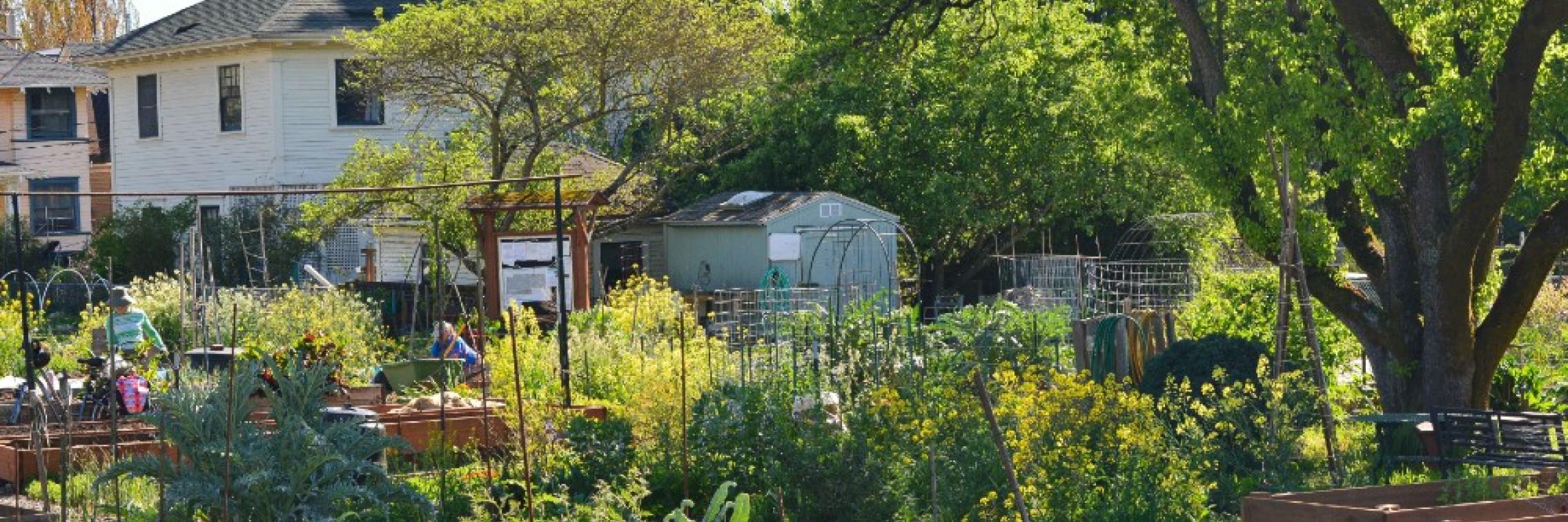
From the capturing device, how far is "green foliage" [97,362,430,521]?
786 centimetres

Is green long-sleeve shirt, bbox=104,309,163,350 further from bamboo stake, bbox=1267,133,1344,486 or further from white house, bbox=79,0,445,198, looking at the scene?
white house, bbox=79,0,445,198

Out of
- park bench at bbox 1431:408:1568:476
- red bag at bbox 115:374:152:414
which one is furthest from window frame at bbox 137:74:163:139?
park bench at bbox 1431:408:1568:476

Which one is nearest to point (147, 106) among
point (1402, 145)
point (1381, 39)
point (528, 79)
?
point (528, 79)

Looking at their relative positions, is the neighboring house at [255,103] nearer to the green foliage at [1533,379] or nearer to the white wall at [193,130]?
the white wall at [193,130]

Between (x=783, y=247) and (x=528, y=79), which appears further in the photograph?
(x=783, y=247)

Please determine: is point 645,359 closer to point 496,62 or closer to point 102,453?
point 102,453

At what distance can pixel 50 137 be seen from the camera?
3506 cm

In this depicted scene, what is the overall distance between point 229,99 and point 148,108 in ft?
8.39

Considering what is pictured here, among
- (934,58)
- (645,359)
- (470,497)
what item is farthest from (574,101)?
(470,497)

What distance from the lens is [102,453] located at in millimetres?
10977

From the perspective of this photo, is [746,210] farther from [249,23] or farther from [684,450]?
[684,450]

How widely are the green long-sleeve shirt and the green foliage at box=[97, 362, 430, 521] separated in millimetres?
6860

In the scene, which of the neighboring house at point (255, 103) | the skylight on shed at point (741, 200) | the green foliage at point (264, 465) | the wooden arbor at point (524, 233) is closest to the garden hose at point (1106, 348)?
the wooden arbor at point (524, 233)

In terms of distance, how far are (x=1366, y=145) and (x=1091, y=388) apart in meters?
4.49
